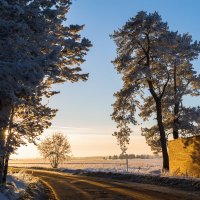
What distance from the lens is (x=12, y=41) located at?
11961mm

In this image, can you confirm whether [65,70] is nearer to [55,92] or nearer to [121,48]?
[55,92]

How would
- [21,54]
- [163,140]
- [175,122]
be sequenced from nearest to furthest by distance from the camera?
[21,54], [163,140], [175,122]

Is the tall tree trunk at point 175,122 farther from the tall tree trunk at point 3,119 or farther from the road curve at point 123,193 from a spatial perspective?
the tall tree trunk at point 3,119

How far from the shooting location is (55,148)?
78.1 m

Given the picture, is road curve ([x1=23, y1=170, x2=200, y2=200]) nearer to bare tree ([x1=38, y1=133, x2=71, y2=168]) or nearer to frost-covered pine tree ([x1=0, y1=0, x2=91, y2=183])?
frost-covered pine tree ([x1=0, y1=0, x2=91, y2=183])

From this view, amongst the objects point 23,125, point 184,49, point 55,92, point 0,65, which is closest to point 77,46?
point 55,92

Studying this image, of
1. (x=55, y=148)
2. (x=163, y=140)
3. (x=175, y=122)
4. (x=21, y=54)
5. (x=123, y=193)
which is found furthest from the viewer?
(x=55, y=148)

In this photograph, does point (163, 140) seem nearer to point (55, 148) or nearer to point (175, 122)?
point (175, 122)

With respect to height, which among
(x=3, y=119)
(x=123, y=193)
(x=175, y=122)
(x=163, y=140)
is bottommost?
(x=123, y=193)

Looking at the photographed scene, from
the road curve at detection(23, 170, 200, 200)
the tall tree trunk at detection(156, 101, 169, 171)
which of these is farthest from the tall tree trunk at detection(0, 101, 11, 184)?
the tall tree trunk at detection(156, 101, 169, 171)

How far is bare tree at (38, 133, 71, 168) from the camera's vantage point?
78.0m

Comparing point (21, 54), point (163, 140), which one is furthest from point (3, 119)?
point (163, 140)

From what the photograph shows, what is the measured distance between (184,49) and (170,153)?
34.0 feet

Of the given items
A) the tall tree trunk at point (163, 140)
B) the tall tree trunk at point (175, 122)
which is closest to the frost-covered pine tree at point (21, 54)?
the tall tree trunk at point (163, 140)
